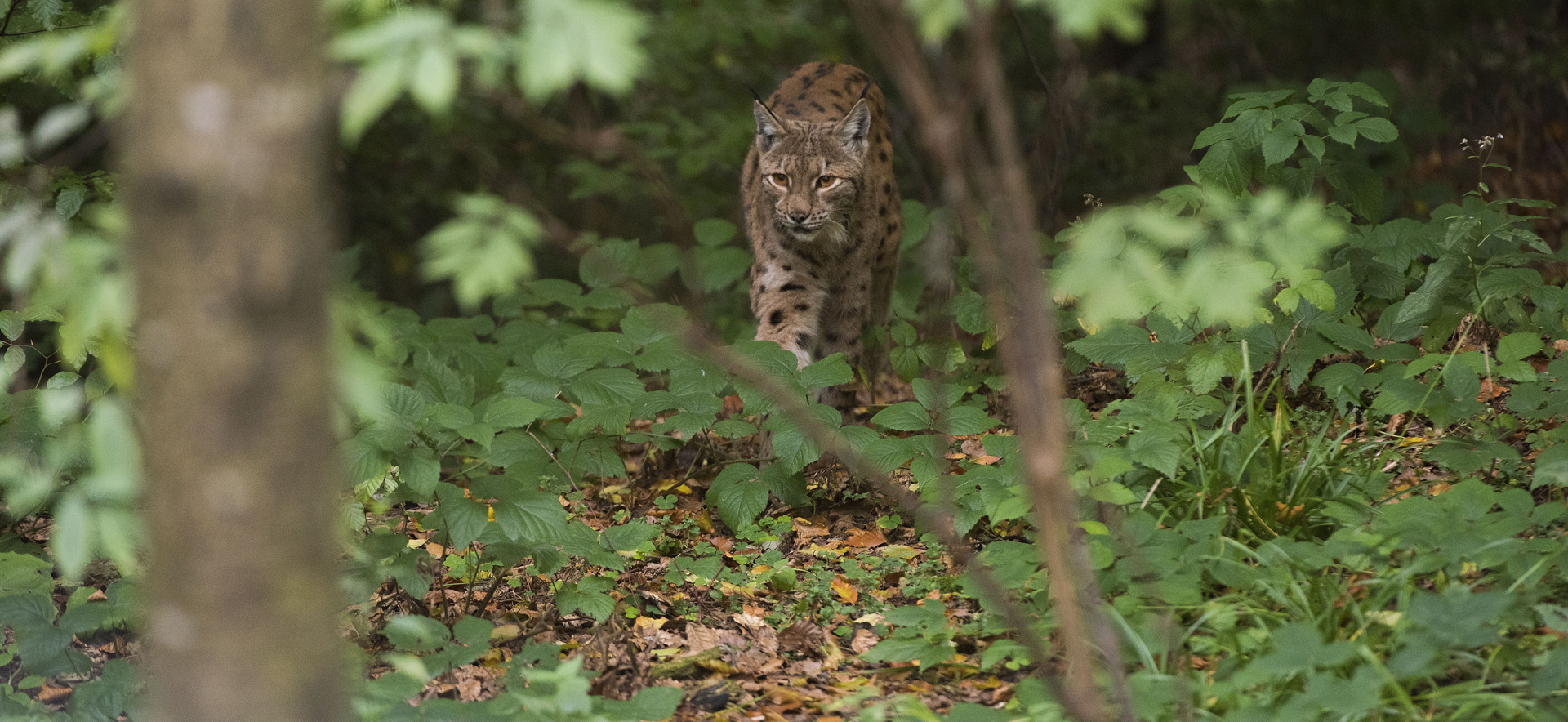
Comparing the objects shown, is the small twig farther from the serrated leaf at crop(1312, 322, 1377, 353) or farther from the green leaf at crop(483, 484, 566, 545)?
the serrated leaf at crop(1312, 322, 1377, 353)

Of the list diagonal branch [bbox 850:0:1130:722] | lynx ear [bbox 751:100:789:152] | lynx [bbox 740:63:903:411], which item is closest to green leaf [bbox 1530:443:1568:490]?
diagonal branch [bbox 850:0:1130:722]

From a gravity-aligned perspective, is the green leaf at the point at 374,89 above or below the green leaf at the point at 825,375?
below

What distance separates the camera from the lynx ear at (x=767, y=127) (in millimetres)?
5945

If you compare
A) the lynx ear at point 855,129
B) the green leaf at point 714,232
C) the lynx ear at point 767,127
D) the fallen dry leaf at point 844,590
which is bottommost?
the fallen dry leaf at point 844,590

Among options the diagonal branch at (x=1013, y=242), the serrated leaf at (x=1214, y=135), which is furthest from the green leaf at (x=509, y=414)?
the serrated leaf at (x=1214, y=135)

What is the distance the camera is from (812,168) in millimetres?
5832

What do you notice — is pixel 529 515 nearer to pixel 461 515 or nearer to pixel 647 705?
pixel 461 515

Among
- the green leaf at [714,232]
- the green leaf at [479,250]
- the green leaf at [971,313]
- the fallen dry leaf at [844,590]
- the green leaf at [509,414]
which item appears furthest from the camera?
the green leaf at [714,232]

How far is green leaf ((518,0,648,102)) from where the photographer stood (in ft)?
5.38

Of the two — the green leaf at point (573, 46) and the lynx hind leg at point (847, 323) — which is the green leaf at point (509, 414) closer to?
the green leaf at point (573, 46)

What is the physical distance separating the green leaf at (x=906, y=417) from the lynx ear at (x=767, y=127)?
7.50ft

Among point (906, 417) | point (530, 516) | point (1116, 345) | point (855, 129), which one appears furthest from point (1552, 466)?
point (855, 129)

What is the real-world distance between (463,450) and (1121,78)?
21.5ft

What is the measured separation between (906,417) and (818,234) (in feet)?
6.39
